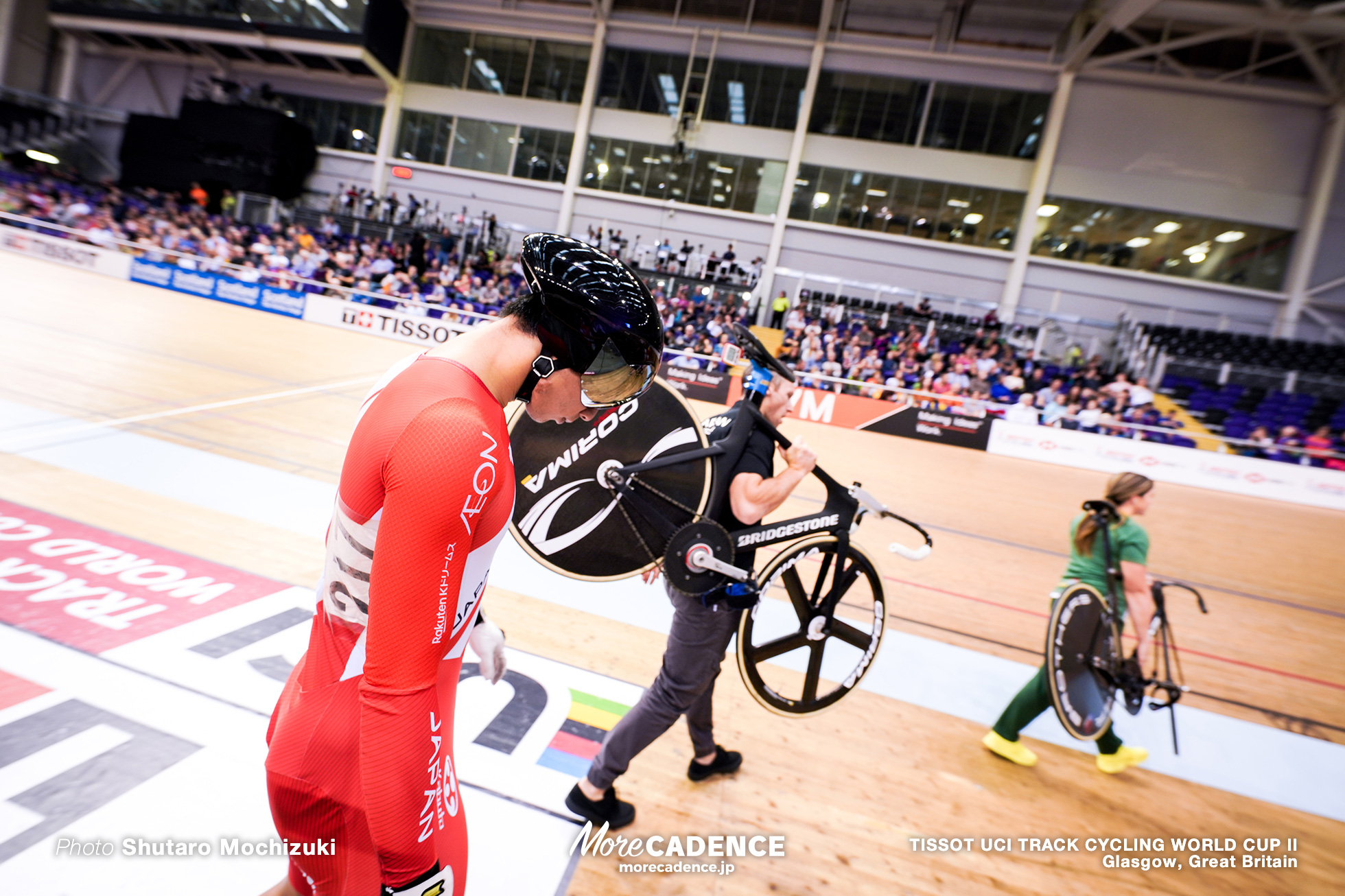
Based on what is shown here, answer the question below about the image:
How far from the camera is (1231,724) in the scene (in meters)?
3.80

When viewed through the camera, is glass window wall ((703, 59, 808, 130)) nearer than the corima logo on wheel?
No

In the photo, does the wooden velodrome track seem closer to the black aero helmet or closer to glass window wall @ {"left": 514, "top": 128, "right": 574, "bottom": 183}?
the black aero helmet

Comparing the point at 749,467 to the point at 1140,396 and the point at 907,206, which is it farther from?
the point at 907,206

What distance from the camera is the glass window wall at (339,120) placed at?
958 inches

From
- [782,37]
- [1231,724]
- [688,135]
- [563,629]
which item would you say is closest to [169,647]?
[563,629]

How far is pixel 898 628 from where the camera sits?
14.5 ft

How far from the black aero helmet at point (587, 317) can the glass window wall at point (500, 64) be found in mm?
25213

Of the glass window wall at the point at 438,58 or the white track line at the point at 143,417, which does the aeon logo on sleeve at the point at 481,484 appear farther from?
the glass window wall at the point at 438,58

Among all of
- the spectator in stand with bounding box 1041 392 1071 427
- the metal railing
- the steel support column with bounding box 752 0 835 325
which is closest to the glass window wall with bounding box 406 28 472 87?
the metal railing

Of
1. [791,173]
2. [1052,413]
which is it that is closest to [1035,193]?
[791,173]

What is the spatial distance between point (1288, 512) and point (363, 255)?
2408 cm

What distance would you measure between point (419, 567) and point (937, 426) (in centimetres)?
1385

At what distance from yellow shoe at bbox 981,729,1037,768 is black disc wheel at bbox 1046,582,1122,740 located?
0.26 metres

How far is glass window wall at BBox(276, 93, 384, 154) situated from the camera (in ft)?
79.9
